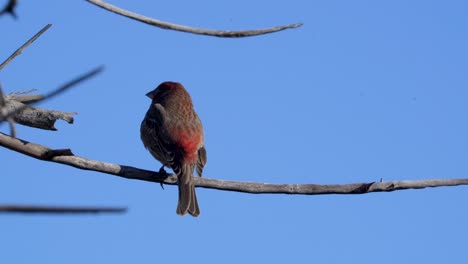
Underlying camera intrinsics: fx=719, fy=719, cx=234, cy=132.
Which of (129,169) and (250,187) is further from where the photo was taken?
(129,169)

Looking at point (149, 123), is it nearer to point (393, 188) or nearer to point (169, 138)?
point (169, 138)

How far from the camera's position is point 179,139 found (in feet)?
24.0

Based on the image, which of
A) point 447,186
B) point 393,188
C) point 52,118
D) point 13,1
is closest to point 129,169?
point 52,118

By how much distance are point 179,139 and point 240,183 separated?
2731mm

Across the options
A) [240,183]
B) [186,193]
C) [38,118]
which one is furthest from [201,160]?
[38,118]

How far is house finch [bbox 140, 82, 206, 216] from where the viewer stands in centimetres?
673

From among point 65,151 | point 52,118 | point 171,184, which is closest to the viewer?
point 65,151

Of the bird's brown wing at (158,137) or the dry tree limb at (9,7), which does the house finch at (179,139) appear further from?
the dry tree limb at (9,7)

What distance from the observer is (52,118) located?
4207 mm

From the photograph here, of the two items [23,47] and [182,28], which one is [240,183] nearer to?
[23,47]

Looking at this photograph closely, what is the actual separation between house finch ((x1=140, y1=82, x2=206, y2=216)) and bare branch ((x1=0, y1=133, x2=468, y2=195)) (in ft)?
5.09

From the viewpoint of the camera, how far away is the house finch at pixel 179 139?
6730 mm

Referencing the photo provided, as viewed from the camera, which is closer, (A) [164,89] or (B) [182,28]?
(B) [182,28]

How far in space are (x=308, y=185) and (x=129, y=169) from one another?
1275 mm
